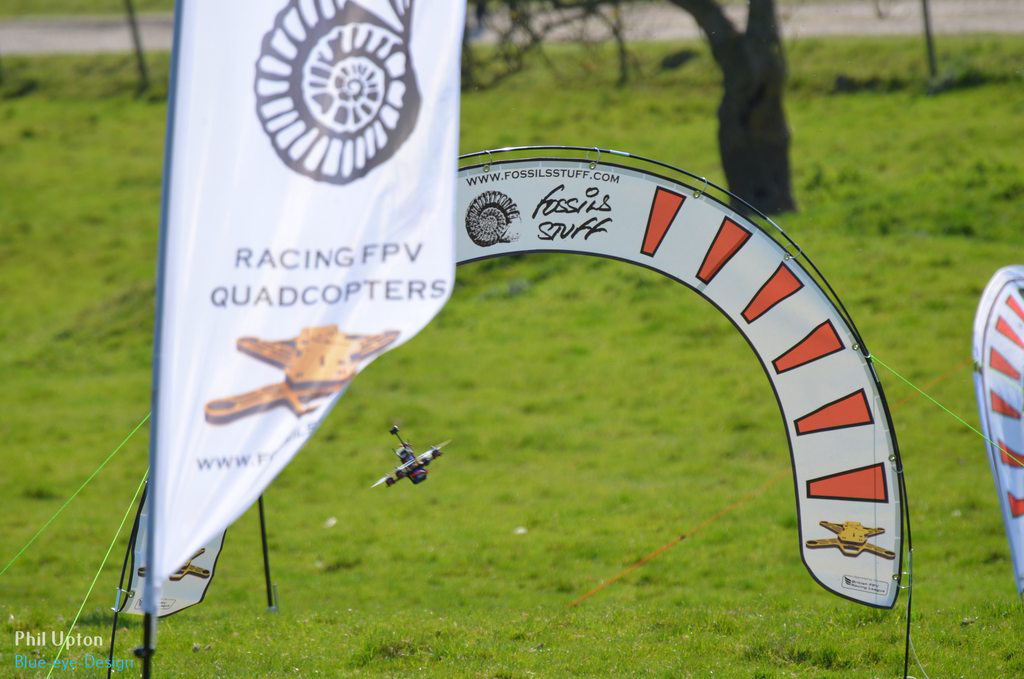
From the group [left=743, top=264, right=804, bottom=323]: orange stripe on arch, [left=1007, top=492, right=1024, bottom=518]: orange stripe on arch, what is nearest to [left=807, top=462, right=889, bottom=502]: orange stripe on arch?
[left=1007, top=492, right=1024, bottom=518]: orange stripe on arch

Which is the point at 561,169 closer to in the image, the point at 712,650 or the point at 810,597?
the point at 712,650

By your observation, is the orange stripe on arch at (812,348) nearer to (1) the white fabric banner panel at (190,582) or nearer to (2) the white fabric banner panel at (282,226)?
(2) the white fabric banner panel at (282,226)

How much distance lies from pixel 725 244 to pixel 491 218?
1782mm

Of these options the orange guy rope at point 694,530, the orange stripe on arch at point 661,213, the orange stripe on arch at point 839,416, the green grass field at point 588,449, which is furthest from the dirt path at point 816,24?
the orange stripe on arch at point 839,416

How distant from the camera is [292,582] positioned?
12.5m

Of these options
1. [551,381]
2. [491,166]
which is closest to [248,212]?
[491,166]

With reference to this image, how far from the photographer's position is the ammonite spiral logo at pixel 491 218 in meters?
8.96

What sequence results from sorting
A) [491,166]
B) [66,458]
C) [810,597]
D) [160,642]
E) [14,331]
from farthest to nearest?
[14,331]
[66,458]
[810,597]
[160,642]
[491,166]

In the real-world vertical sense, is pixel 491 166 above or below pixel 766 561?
above

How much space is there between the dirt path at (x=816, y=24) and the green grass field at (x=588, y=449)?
7.90 ft

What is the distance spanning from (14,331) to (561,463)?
43.0ft

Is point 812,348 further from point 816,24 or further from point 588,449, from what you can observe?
point 816,24

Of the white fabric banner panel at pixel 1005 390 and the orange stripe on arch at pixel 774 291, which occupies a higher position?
the orange stripe on arch at pixel 774 291

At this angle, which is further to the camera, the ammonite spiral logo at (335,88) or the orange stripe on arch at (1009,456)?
the orange stripe on arch at (1009,456)
